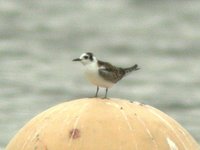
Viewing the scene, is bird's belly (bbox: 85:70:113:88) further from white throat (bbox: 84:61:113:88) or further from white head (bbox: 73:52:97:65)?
white head (bbox: 73:52:97:65)

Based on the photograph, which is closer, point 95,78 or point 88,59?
point 95,78

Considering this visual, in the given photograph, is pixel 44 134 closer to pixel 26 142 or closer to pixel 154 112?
pixel 26 142

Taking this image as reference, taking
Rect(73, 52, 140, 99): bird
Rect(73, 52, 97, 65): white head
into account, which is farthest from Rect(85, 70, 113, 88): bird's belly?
Rect(73, 52, 97, 65): white head

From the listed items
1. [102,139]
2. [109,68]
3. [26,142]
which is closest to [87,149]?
[102,139]

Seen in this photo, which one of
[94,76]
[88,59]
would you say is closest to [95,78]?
[94,76]

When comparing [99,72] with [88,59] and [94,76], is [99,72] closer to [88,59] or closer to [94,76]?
[94,76]

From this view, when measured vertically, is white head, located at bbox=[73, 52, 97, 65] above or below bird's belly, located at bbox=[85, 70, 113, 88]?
above

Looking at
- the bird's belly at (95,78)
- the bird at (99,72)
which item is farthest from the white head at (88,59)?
the bird's belly at (95,78)

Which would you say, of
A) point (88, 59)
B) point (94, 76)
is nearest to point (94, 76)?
point (94, 76)

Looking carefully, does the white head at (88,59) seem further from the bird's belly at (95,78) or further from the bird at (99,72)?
the bird's belly at (95,78)

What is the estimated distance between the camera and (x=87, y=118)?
7.44 m

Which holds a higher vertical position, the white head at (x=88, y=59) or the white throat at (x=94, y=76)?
the white head at (x=88, y=59)

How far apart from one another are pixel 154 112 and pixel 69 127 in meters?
0.74

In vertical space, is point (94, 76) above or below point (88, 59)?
below
